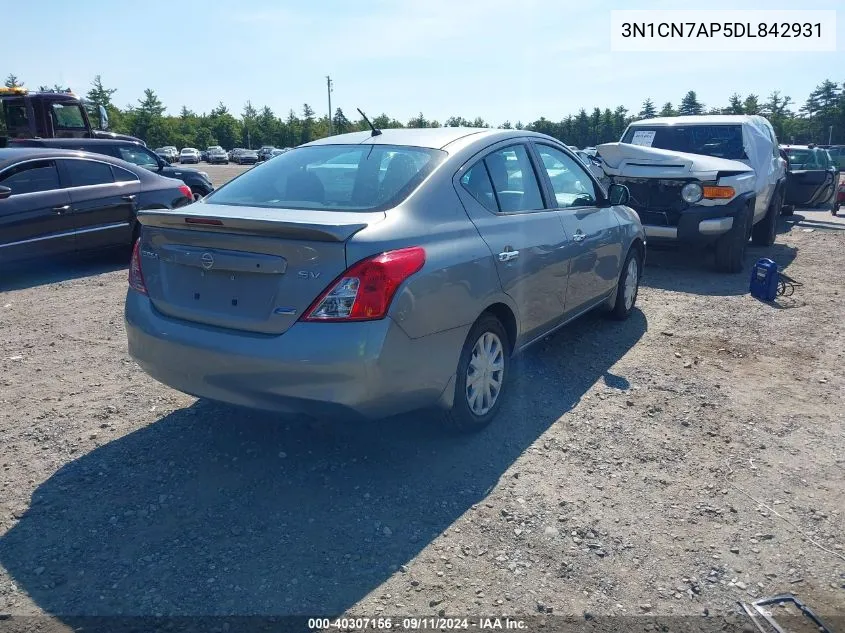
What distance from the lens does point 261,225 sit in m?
3.08

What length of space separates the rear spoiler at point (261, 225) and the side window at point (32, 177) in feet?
17.7

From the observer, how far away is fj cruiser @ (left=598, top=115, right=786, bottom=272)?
8227 mm

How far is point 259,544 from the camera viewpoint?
9.44 ft

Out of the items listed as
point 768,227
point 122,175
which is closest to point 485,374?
point 122,175

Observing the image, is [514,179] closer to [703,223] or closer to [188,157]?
[703,223]

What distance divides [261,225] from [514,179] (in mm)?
1864

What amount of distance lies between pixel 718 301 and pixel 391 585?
18.7 feet

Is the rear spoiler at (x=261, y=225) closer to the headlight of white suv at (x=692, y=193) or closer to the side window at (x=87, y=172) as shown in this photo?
the side window at (x=87, y=172)

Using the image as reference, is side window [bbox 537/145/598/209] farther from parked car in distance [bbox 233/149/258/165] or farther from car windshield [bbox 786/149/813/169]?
parked car in distance [bbox 233/149/258/165]

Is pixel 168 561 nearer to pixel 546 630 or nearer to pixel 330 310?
pixel 330 310

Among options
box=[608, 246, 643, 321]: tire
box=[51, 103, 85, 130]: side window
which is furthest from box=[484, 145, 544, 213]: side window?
box=[51, 103, 85, 130]: side window

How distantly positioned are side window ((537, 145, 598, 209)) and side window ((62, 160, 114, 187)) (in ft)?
20.2

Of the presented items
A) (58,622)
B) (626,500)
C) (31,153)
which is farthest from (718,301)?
(31,153)

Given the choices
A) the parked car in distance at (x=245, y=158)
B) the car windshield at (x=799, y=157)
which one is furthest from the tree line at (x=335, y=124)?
the car windshield at (x=799, y=157)
